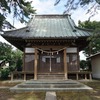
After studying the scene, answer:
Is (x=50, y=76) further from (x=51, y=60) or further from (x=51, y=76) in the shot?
(x=51, y=60)

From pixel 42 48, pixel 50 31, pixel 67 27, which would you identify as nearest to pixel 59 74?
pixel 42 48

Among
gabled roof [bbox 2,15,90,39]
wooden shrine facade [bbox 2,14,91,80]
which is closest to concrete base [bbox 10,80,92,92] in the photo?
wooden shrine facade [bbox 2,14,91,80]

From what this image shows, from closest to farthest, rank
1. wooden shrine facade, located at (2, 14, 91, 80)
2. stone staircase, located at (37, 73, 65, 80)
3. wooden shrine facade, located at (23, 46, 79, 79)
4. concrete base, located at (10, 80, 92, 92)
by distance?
concrete base, located at (10, 80, 92, 92) → wooden shrine facade, located at (2, 14, 91, 80) → stone staircase, located at (37, 73, 65, 80) → wooden shrine facade, located at (23, 46, 79, 79)

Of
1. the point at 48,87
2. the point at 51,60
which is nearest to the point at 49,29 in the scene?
the point at 51,60

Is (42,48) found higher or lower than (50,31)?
lower

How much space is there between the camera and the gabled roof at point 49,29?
13365 millimetres

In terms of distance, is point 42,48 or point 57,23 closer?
point 42,48

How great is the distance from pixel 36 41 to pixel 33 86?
15.3ft

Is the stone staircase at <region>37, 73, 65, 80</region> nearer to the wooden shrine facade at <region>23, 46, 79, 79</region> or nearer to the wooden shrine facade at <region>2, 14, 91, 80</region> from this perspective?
the wooden shrine facade at <region>2, 14, 91, 80</region>

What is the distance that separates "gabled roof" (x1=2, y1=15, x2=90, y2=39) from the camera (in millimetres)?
13365

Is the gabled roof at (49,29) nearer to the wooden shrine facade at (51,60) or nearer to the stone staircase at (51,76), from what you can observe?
the wooden shrine facade at (51,60)

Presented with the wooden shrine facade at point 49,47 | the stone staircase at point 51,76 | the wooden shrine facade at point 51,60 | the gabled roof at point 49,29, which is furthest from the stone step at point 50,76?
the gabled roof at point 49,29

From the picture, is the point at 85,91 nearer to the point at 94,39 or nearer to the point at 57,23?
the point at 94,39

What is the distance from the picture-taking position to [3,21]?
549 inches
